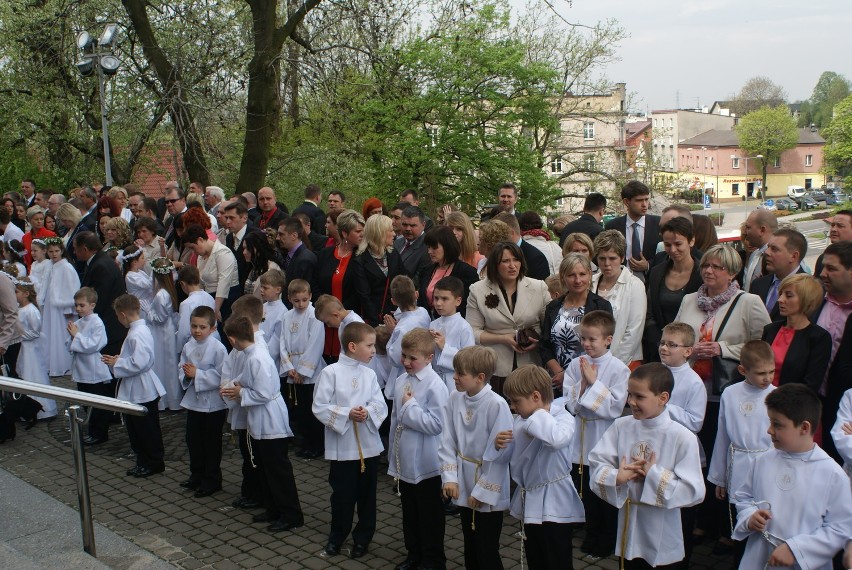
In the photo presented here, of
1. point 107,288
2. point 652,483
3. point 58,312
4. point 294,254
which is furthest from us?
point 58,312

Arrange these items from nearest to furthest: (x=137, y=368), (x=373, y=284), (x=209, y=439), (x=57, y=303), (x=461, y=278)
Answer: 1. (x=209, y=439)
2. (x=461, y=278)
3. (x=137, y=368)
4. (x=373, y=284)
5. (x=57, y=303)

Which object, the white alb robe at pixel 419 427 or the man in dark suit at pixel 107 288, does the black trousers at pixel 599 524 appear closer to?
the white alb robe at pixel 419 427

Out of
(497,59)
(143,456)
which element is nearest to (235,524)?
(143,456)

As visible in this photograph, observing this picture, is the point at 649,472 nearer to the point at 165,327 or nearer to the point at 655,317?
the point at 655,317

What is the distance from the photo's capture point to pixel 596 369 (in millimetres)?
5762

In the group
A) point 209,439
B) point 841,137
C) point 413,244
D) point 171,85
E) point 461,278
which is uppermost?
point 841,137

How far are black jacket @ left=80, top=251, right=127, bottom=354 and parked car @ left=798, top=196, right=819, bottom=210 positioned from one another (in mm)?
84375

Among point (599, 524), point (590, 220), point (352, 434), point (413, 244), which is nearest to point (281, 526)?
point (352, 434)

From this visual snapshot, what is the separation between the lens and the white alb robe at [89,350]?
8.62 m

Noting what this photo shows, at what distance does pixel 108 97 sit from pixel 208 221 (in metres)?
10.5

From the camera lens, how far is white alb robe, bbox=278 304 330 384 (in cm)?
790

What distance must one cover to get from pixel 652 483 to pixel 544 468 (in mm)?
684

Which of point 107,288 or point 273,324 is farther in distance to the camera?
point 107,288

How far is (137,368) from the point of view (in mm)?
7855
